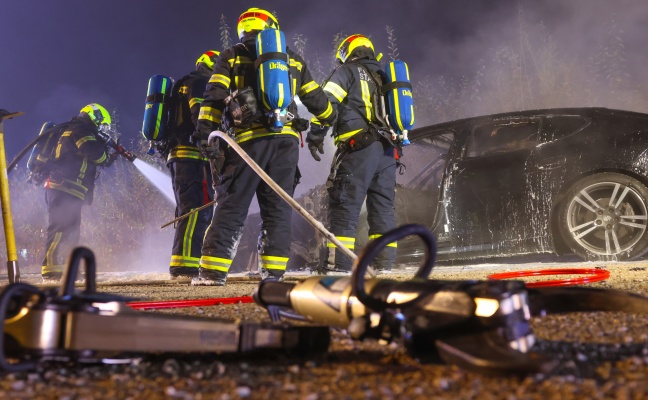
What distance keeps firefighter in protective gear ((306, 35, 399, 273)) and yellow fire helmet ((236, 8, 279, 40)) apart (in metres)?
0.80

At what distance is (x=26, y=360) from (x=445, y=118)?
29.8 metres

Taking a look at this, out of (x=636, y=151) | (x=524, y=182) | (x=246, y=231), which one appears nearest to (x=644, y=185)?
(x=636, y=151)

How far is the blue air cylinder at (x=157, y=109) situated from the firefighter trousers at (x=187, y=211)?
37 cm

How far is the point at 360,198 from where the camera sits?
4707 millimetres

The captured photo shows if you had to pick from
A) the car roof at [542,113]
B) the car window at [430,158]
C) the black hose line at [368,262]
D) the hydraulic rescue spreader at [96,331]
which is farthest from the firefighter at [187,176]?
the black hose line at [368,262]

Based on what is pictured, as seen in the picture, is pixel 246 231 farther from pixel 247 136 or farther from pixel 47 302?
pixel 47 302

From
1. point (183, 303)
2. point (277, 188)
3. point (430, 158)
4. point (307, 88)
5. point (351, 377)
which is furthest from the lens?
point (430, 158)

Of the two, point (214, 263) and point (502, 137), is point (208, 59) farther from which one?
point (502, 137)

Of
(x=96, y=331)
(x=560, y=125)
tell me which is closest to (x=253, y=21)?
(x=560, y=125)

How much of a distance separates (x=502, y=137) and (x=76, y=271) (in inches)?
182

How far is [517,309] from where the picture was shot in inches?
37.9

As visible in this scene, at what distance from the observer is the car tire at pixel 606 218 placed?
448 centimetres

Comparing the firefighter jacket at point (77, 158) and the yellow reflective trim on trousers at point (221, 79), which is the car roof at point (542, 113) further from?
the firefighter jacket at point (77, 158)

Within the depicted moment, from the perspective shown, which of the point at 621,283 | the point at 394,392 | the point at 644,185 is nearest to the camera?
the point at 394,392
